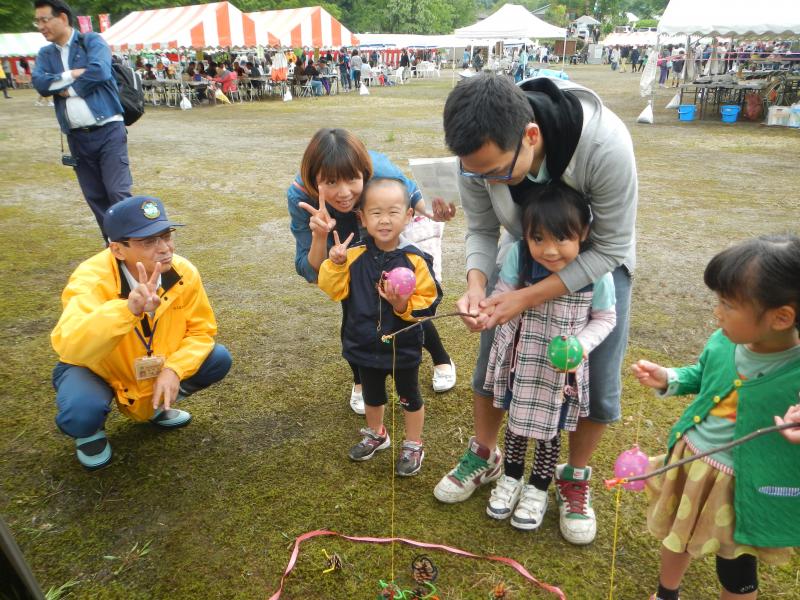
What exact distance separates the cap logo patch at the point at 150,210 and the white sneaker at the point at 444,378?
1.70 m

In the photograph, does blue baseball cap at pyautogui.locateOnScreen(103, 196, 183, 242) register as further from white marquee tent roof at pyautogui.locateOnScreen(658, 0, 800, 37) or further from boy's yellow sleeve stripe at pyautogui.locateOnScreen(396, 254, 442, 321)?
white marquee tent roof at pyautogui.locateOnScreen(658, 0, 800, 37)

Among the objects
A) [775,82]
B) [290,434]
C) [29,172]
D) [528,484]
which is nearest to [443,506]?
[528,484]

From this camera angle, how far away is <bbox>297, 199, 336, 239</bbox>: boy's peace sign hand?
96.0 inches

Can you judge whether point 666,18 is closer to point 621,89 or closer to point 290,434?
point 621,89

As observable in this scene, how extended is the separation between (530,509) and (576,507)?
0.18m

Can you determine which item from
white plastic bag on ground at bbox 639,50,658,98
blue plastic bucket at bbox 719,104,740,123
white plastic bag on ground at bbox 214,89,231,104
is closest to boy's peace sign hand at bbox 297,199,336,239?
blue plastic bucket at bbox 719,104,740,123

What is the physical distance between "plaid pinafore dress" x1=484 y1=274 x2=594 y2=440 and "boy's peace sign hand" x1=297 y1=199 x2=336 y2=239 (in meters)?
0.85

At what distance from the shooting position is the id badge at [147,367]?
2576mm

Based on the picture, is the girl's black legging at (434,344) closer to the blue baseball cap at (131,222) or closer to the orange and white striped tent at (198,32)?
the blue baseball cap at (131,222)

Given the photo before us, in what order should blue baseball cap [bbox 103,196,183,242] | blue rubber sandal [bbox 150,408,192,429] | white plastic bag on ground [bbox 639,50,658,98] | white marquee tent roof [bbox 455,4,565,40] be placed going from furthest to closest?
white marquee tent roof [bbox 455,4,565,40] → white plastic bag on ground [bbox 639,50,658,98] → blue rubber sandal [bbox 150,408,192,429] → blue baseball cap [bbox 103,196,183,242]

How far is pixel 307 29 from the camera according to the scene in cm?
2092

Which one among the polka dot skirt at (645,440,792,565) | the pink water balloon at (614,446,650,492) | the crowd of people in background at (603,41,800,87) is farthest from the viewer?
the crowd of people in background at (603,41,800,87)

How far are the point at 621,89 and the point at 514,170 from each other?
79.3 feet

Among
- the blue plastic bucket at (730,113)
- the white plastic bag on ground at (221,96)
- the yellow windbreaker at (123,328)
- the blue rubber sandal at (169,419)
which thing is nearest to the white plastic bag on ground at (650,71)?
the blue plastic bucket at (730,113)
